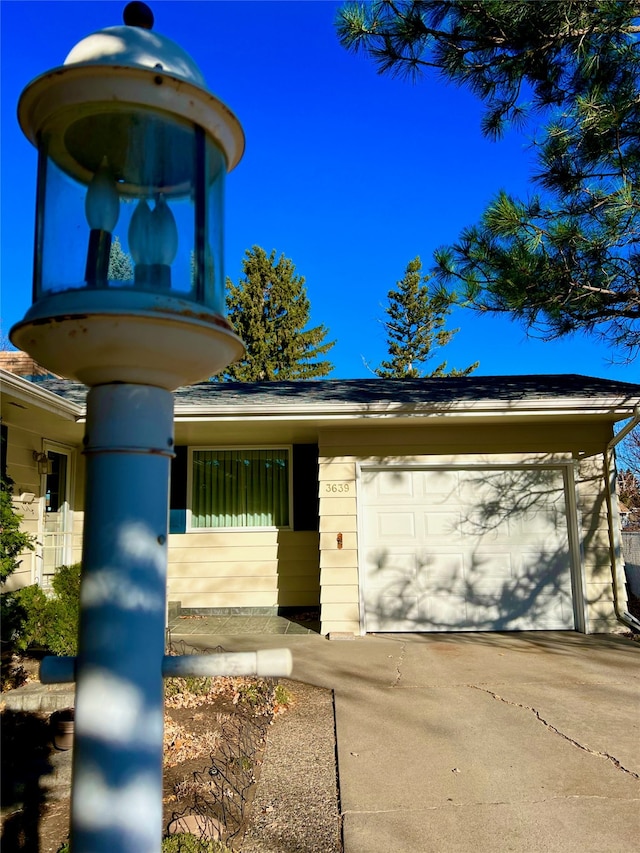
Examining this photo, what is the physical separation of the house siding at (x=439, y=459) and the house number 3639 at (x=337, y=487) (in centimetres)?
2

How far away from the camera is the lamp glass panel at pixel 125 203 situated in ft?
4.23

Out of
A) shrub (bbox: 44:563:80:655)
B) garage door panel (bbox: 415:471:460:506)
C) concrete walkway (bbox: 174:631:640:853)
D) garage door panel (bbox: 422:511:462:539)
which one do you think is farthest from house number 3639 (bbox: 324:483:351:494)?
shrub (bbox: 44:563:80:655)

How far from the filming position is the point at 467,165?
8883 mm

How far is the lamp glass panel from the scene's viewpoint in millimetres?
1289

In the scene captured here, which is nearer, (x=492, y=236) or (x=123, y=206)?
(x=123, y=206)

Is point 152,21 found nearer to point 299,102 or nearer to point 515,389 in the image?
point 299,102

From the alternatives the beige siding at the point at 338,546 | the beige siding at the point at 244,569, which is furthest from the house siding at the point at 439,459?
the beige siding at the point at 244,569

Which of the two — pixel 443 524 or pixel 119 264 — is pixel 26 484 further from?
pixel 119 264

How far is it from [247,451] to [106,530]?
→ 8208mm

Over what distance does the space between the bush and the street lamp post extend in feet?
14.5

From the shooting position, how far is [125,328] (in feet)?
3.88

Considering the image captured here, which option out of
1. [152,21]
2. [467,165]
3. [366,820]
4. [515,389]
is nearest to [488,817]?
[366,820]

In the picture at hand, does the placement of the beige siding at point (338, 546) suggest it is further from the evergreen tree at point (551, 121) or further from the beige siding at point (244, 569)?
the evergreen tree at point (551, 121)

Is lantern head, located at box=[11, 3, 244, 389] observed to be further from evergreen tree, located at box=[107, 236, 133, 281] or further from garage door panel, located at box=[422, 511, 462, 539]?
garage door panel, located at box=[422, 511, 462, 539]
